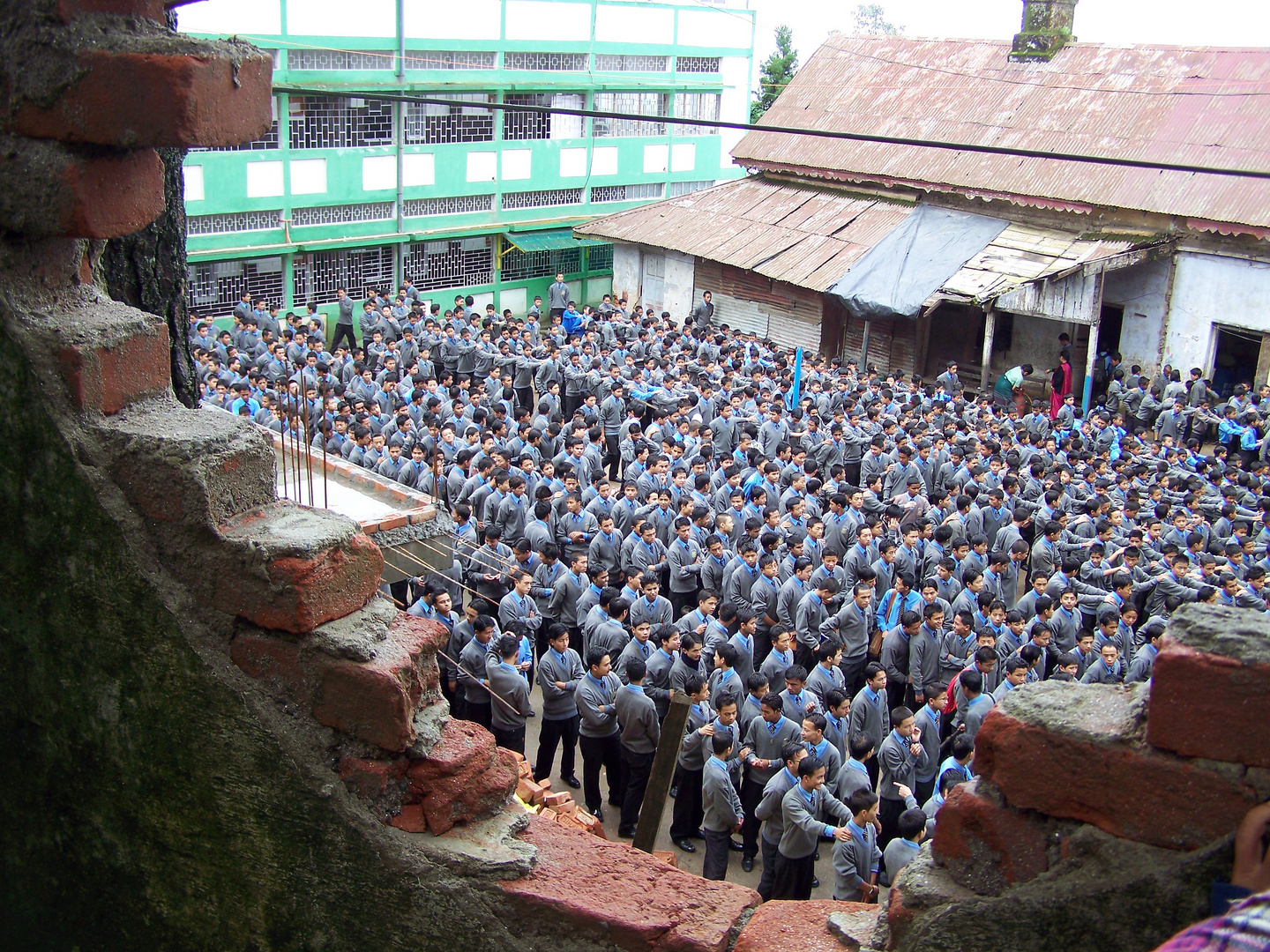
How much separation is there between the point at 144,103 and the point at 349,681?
5.45 feet

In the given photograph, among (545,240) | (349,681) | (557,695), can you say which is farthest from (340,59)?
(349,681)

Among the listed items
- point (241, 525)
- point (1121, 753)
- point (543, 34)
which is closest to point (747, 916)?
point (1121, 753)

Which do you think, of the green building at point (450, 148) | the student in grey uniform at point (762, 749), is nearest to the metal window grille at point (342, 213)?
the green building at point (450, 148)

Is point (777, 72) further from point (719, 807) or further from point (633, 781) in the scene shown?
point (719, 807)

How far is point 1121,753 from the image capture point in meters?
2.61

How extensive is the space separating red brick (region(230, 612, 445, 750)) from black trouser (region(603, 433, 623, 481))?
11194 millimetres

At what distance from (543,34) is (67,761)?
67.4ft

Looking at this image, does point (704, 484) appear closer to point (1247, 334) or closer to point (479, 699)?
point (479, 699)

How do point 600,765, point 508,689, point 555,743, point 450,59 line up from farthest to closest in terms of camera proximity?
point 450,59, point 555,743, point 600,765, point 508,689

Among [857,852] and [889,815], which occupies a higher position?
[857,852]

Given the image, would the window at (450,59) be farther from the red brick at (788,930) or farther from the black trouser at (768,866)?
the red brick at (788,930)

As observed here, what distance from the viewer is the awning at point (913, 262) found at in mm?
17531

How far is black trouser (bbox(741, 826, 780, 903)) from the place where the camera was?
6.46 m

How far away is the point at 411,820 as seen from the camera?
3213 millimetres
